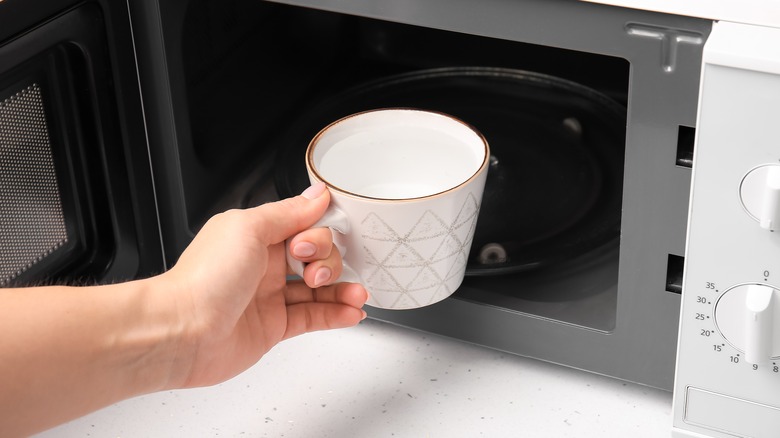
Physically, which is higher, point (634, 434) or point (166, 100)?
point (166, 100)

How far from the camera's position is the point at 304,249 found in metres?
0.60

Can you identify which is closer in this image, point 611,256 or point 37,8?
point 37,8

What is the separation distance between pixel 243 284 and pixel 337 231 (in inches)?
2.9

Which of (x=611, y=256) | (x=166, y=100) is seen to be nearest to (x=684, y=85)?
(x=611, y=256)

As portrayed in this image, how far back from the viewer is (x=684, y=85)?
0.54 metres

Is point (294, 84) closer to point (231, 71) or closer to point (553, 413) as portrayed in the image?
point (231, 71)

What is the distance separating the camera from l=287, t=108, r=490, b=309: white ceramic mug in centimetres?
60

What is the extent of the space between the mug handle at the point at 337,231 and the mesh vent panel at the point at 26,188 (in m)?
0.17

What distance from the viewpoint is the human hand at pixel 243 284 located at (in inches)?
22.5

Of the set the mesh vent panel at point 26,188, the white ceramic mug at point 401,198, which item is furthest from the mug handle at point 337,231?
the mesh vent panel at point 26,188

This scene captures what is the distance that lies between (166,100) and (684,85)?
→ 1.16 ft

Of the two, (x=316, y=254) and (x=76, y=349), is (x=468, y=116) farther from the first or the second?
(x=76, y=349)

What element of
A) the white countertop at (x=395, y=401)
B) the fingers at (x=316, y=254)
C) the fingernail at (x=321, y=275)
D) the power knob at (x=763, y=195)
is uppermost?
the power knob at (x=763, y=195)

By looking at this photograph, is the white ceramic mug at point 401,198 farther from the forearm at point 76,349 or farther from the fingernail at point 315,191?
the forearm at point 76,349
